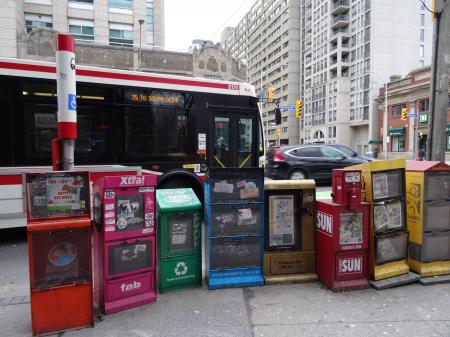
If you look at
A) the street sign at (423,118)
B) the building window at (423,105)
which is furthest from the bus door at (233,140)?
the building window at (423,105)

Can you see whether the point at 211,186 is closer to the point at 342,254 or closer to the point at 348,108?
the point at 342,254

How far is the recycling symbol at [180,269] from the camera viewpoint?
3998mm

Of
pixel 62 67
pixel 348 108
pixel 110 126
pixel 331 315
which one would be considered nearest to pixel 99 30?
pixel 110 126

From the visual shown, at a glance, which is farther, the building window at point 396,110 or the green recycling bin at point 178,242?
the building window at point 396,110

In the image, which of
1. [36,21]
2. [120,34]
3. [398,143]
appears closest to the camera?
[36,21]

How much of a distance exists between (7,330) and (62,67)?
2.70 m

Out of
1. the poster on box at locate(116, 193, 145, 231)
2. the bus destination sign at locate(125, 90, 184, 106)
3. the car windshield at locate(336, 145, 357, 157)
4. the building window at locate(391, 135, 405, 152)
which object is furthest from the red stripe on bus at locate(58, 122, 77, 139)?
the building window at locate(391, 135, 405, 152)

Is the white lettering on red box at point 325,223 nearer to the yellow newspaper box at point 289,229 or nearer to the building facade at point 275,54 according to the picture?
the yellow newspaper box at point 289,229

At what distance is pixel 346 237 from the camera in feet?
13.2

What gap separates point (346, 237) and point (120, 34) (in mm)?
30405

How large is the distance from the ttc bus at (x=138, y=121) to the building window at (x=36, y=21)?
86.0 ft

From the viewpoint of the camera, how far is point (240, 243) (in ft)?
13.7

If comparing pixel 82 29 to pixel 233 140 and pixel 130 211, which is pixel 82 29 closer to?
pixel 233 140

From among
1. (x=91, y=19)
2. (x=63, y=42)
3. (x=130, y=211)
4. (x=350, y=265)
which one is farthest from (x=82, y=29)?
(x=350, y=265)
